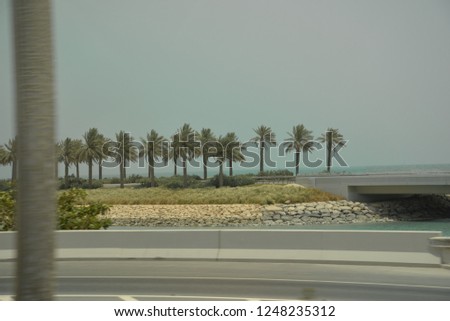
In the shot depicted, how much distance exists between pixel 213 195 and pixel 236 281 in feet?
204

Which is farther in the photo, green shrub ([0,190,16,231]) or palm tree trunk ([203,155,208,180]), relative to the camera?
palm tree trunk ([203,155,208,180])

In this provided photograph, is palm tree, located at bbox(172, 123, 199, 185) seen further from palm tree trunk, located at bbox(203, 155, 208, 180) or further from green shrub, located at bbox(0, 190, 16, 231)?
green shrub, located at bbox(0, 190, 16, 231)

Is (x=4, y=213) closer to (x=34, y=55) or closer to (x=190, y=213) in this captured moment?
(x=34, y=55)

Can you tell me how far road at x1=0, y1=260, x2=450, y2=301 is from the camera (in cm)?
1093

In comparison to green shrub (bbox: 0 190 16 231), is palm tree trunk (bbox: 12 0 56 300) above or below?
above

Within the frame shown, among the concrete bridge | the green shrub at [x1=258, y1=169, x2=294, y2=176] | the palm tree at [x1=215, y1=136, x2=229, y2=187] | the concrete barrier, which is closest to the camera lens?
the concrete barrier

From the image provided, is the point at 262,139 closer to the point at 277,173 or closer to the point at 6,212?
the point at 277,173

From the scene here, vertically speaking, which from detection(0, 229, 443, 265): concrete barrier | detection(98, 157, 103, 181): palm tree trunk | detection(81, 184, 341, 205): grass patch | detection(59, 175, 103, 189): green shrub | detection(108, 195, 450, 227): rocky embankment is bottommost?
detection(108, 195, 450, 227): rocky embankment

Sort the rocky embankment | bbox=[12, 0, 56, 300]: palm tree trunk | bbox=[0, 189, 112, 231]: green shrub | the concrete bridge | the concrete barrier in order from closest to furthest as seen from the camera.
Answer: bbox=[12, 0, 56, 300]: palm tree trunk → the concrete barrier → bbox=[0, 189, 112, 231]: green shrub → the concrete bridge → the rocky embankment

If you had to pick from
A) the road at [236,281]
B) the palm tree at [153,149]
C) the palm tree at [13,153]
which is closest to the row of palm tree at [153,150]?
the palm tree at [153,149]

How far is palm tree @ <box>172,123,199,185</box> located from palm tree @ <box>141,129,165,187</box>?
2.45 m

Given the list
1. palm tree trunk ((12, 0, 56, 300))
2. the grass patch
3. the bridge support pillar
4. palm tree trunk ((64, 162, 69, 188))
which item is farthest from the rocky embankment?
palm tree trunk ((12, 0, 56, 300))

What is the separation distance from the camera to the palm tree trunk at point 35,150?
5.88 meters
